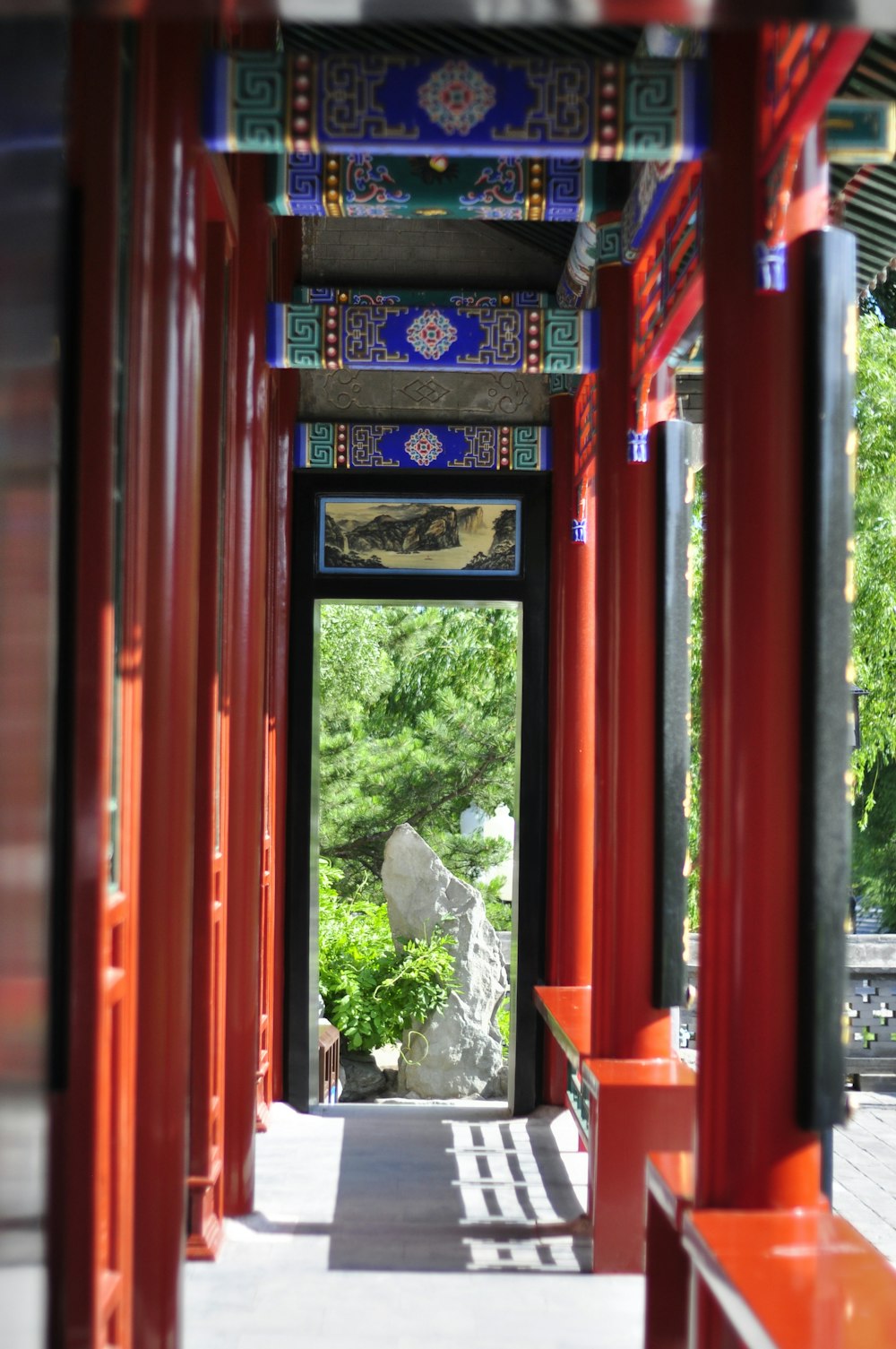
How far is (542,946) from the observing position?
7.76m

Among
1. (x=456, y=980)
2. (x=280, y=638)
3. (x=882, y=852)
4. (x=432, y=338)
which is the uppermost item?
(x=432, y=338)

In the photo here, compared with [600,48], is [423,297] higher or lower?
lower

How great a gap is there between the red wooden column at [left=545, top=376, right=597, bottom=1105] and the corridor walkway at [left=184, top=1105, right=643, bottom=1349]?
0.95m

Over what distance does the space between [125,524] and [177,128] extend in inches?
42.2

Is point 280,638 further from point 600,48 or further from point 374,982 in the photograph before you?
point 374,982

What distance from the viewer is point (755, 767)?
129 inches

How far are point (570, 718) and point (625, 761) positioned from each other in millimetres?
2205

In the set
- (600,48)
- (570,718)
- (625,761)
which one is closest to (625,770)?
(625,761)

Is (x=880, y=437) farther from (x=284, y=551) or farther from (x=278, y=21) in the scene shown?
(x=278, y=21)

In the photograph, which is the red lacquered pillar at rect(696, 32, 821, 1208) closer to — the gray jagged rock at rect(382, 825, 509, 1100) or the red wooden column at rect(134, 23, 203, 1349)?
the red wooden column at rect(134, 23, 203, 1349)

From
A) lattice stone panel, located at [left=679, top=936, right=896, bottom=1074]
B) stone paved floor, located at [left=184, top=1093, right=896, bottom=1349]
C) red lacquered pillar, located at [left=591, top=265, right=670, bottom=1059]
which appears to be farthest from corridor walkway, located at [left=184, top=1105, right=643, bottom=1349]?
lattice stone panel, located at [left=679, top=936, right=896, bottom=1074]

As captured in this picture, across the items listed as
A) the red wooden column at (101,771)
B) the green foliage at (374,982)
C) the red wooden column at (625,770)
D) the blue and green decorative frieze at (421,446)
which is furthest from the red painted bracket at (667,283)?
the green foliage at (374,982)

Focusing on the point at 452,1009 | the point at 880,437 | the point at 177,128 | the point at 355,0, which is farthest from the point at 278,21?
the point at 452,1009

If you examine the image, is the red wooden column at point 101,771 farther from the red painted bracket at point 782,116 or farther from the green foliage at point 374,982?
the green foliage at point 374,982
